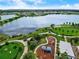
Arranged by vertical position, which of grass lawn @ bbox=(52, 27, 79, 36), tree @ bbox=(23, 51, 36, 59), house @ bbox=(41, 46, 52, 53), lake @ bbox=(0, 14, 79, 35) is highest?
lake @ bbox=(0, 14, 79, 35)

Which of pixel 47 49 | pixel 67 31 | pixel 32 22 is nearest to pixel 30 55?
pixel 47 49

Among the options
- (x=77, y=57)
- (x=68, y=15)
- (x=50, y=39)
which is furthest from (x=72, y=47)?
(x=68, y=15)

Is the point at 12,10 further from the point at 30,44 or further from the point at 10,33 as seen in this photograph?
the point at 30,44

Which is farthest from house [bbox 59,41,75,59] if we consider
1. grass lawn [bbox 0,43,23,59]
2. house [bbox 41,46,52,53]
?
grass lawn [bbox 0,43,23,59]

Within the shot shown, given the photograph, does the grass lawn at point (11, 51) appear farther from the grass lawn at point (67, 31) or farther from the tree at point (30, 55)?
the grass lawn at point (67, 31)

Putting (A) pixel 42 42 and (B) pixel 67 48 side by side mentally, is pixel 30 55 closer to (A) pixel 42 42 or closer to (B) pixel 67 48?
(A) pixel 42 42

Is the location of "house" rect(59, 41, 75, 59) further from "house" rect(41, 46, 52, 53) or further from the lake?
the lake
